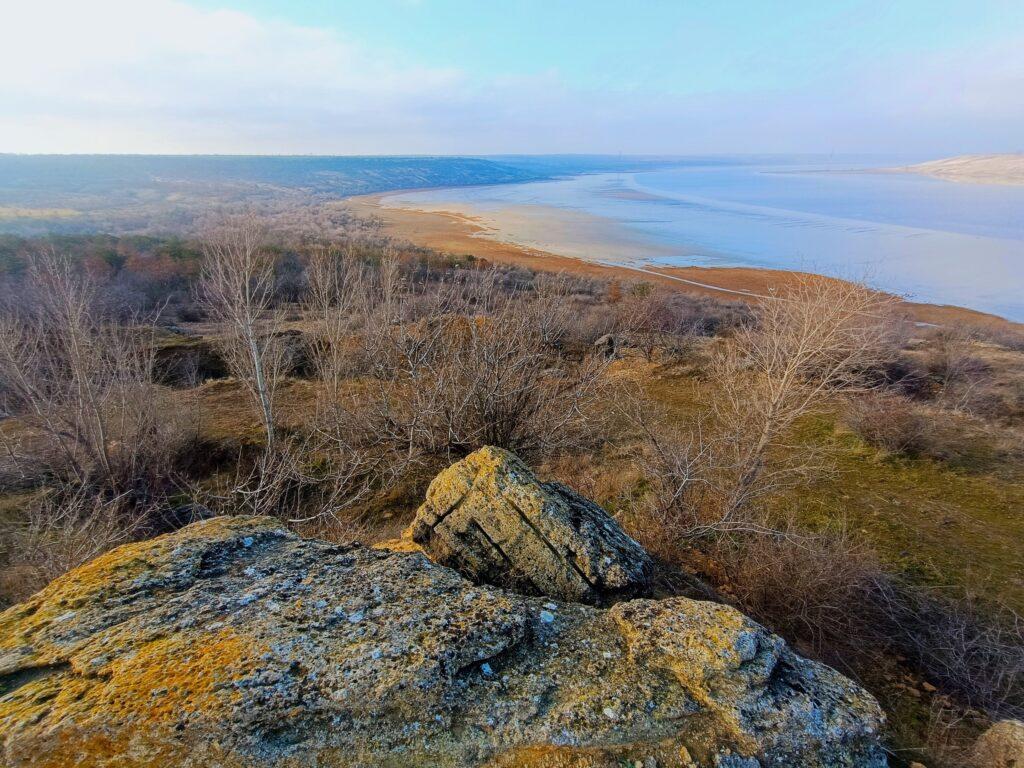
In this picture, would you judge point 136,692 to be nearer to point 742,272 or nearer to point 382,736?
point 382,736

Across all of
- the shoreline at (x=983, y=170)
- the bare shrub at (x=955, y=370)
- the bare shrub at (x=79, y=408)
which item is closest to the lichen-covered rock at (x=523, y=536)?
the bare shrub at (x=79, y=408)

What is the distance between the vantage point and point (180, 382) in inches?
553

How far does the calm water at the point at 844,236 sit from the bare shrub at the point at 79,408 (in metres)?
16.6

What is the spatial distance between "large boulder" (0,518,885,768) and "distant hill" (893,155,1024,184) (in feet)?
537

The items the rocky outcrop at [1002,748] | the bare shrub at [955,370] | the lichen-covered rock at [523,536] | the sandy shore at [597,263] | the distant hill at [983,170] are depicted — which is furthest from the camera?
the distant hill at [983,170]

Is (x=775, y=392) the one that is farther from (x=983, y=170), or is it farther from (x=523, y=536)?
(x=983, y=170)

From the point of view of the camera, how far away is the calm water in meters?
32.3

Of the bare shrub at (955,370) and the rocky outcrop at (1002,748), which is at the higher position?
the rocky outcrop at (1002,748)

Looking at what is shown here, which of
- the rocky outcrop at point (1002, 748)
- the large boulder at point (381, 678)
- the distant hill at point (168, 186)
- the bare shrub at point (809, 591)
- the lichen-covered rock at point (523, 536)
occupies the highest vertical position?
the distant hill at point (168, 186)

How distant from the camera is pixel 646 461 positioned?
799 centimetres

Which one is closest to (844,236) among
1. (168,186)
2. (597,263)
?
(597,263)

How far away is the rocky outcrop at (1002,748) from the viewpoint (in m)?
3.08

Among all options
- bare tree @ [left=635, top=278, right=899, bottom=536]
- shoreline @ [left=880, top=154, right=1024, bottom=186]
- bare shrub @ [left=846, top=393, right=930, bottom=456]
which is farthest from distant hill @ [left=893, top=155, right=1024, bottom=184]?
bare tree @ [left=635, top=278, right=899, bottom=536]

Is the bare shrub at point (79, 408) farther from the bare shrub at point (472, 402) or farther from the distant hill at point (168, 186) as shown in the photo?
the distant hill at point (168, 186)
